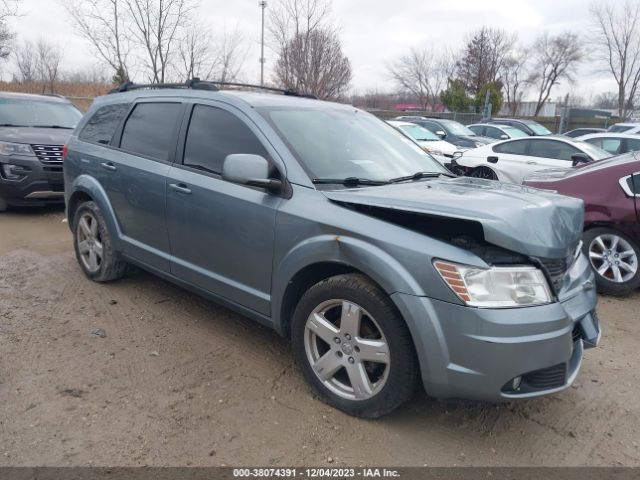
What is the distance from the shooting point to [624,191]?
5.00 m

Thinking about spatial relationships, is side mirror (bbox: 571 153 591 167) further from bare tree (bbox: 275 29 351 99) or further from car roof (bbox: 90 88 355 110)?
bare tree (bbox: 275 29 351 99)

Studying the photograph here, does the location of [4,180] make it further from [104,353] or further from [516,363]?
[516,363]

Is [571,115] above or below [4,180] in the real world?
above

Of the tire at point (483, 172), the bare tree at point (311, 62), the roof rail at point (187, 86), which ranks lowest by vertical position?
the tire at point (483, 172)

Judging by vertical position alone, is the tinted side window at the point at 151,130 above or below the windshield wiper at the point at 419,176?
above

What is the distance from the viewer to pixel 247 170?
9.71 feet

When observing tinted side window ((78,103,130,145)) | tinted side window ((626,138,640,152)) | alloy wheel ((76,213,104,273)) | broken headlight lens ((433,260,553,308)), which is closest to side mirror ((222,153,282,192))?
broken headlight lens ((433,260,553,308))

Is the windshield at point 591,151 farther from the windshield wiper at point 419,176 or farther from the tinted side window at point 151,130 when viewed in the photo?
the tinted side window at point 151,130

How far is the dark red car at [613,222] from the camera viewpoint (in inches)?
195

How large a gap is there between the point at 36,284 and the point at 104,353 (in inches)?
69.7

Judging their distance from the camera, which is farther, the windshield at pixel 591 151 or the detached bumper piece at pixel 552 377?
the windshield at pixel 591 151

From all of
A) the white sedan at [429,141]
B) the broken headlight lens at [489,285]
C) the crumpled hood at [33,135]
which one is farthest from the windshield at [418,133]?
the broken headlight lens at [489,285]

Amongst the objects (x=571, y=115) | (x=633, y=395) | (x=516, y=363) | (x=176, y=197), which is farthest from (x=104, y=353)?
(x=571, y=115)

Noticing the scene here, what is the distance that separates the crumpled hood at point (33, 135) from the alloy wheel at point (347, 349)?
20.7 ft
